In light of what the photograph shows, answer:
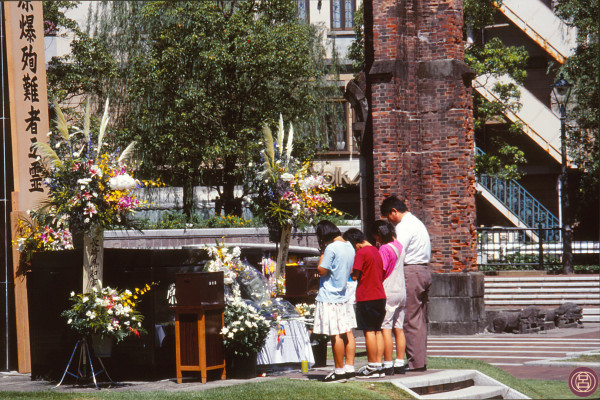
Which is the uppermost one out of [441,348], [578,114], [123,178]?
Answer: [578,114]

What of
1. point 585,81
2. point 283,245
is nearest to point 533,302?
point 585,81

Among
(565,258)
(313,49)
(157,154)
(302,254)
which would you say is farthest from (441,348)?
(313,49)

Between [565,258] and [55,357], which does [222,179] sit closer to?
[565,258]

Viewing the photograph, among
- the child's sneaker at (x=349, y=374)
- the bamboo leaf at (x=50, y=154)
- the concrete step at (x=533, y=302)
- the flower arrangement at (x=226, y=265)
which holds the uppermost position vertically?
the bamboo leaf at (x=50, y=154)

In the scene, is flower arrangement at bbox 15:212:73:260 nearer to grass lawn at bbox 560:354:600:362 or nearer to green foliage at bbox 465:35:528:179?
grass lawn at bbox 560:354:600:362

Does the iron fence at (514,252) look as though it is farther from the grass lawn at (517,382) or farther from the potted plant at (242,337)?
the potted plant at (242,337)

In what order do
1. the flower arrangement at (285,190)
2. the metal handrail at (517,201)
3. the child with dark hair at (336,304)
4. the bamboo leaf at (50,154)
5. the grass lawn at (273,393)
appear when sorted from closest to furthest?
the grass lawn at (273,393) → the child with dark hair at (336,304) → the bamboo leaf at (50,154) → the flower arrangement at (285,190) → the metal handrail at (517,201)

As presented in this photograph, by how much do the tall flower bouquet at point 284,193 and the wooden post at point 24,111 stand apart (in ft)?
10.8

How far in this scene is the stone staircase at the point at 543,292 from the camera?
85.3 ft

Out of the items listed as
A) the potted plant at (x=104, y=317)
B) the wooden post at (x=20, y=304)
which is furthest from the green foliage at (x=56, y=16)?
the potted plant at (x=104, y=317)

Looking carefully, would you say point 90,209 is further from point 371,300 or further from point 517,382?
point 517,382

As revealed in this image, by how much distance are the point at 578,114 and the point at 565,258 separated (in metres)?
5.14

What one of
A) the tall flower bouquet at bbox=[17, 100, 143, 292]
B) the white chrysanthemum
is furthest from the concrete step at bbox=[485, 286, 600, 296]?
the white chrysanthemum

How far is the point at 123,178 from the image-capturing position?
12.3 m
